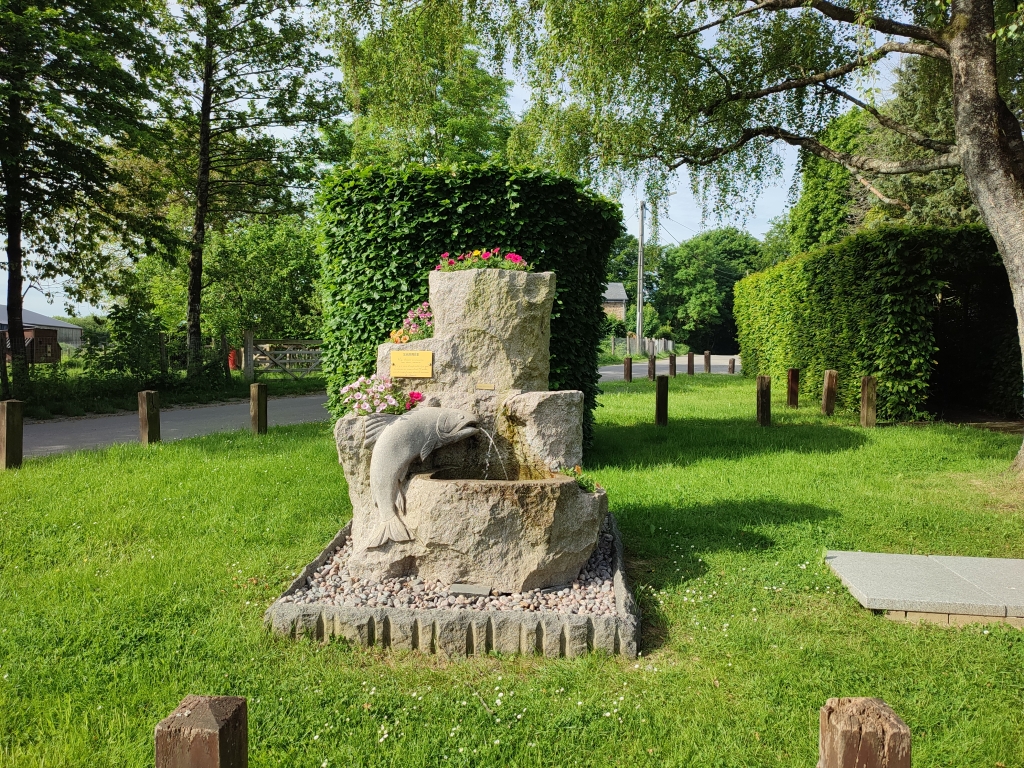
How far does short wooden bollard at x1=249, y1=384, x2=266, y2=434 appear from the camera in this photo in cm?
1020

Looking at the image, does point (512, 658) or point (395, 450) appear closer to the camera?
point (512, 658)

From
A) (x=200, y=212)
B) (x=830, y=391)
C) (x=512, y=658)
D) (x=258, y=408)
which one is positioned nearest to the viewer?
(x=512, y=658)

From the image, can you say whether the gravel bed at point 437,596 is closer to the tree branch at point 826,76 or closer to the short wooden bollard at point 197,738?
the short wooden bollard at point 197,738

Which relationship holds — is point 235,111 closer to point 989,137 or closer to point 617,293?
point 989,137

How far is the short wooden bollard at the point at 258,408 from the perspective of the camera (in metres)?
10.2

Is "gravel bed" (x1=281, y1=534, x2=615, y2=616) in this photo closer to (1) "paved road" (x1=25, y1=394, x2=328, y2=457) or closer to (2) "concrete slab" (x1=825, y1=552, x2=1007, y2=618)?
(2) "concrete slab" (x1=825, y1=552, x2=1007, y2=618)

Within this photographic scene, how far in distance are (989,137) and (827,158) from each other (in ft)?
9.51

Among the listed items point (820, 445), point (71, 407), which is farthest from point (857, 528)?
point (71, 407)

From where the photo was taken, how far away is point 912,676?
346cm

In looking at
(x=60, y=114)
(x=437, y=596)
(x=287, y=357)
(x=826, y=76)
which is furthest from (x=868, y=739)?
(x=287, y=357)

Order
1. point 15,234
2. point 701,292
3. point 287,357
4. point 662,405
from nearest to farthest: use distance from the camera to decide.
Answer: point 662,405, point 15,234, point 287,357, point 701,292

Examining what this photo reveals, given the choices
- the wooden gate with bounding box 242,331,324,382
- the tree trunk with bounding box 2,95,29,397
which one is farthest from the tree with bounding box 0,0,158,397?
the wooden gate with bounding box 242,331,324,382

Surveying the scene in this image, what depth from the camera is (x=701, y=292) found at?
54812mm

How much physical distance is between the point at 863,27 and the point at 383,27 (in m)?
6.66
